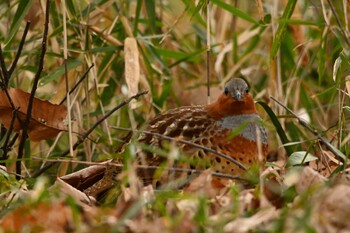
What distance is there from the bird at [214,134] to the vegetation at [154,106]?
12 cm

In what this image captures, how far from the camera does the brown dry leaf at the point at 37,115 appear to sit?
393cm

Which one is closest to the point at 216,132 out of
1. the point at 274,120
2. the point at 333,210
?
the point at 274,120

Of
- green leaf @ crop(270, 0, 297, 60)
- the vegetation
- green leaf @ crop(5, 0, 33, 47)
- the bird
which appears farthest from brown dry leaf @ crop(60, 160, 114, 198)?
green leaf @ crop(270, 0, 297, 60)

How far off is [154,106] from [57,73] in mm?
748

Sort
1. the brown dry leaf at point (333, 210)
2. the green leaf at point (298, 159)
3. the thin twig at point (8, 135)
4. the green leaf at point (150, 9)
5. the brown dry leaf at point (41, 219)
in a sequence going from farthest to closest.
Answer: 1. the green leaf at point (150, 9)
2. the thin twig at point (8, 135)
3. the green leaf at point (298, 159)
4. the brown dry leaf at point (41, 219)
5. the brown dry leaf at point (333, 210)

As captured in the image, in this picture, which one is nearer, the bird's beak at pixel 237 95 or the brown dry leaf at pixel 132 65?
the bird's beak at pixel 237 95

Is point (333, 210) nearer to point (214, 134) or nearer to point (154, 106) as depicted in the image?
point (214, 134)

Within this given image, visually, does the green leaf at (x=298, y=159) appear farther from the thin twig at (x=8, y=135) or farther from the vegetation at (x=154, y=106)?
the thin twig at (x=8, y=135)

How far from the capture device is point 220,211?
2.65m

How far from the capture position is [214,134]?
3.80 m

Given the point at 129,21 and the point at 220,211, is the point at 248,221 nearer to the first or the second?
the point at 220,211

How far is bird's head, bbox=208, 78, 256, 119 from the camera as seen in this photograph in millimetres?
3953

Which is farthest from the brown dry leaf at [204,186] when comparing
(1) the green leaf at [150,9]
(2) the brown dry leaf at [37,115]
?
(1) the green leaf at [150,9]

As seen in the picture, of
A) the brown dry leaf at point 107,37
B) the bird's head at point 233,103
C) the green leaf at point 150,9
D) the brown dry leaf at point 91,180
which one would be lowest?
the brown dry leaf at point 91,180
